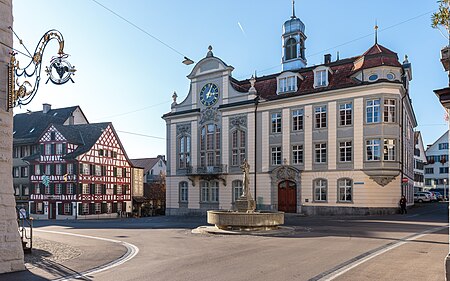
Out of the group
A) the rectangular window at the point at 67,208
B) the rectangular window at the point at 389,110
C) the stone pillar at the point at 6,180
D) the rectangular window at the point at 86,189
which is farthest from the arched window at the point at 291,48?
the stone pillar at the point at 6,180

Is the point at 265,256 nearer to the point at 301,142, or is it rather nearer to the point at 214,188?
the point at 301,142

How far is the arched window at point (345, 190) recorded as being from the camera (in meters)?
32.0

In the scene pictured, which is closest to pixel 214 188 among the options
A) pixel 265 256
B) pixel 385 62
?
pixel 385 62

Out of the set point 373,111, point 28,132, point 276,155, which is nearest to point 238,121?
point 276,155

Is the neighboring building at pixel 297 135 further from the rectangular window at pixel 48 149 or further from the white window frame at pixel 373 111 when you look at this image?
the rectangular window at pixel 48 149

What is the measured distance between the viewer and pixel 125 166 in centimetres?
5575

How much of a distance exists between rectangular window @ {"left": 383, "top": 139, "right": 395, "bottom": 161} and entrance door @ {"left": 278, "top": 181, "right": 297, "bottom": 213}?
7.66 metres

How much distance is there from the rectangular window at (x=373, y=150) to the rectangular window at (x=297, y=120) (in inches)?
232

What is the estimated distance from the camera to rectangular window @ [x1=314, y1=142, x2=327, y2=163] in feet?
111

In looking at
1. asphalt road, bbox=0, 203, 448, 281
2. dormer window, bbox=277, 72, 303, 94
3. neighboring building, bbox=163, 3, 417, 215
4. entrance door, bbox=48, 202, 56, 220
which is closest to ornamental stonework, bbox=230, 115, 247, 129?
neighboring building, bbox=163, 3, 417, 215

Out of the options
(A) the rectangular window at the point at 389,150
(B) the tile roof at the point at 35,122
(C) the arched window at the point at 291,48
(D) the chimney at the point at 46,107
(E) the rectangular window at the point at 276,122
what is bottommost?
(A) the rectangular window at the point at 389,150

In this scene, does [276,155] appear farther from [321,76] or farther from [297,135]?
[321,76]

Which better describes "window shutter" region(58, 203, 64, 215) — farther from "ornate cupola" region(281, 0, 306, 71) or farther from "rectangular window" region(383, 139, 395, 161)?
"rectangular window" region(383, 139, 395, 161)

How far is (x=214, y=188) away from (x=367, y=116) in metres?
15.5
